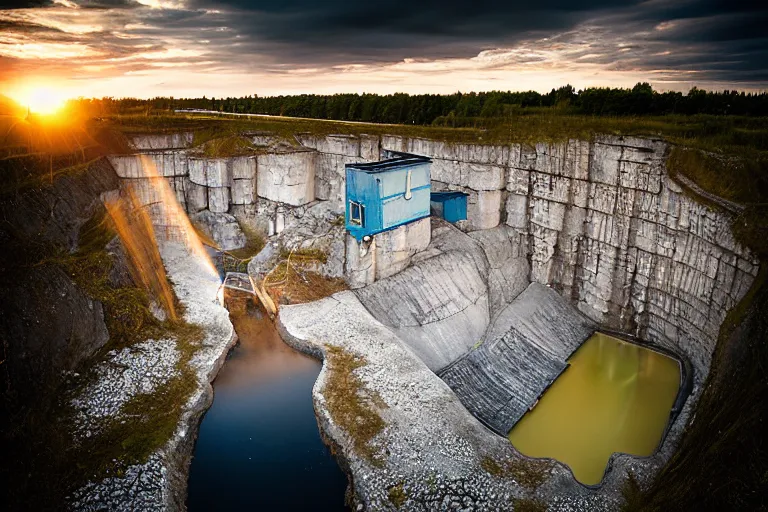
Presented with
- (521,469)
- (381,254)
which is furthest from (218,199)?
(521,469)

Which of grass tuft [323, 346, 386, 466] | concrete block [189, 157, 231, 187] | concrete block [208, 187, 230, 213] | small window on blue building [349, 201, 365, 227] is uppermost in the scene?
concrete block [189, 157, 231, 187]

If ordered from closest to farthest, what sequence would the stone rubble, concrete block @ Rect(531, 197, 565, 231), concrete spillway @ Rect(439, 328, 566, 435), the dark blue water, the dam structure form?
the dark blue water < the dam structure < the stone rubble < concrete spillway @ Rect(439, 328, 566, 435) < concrete block @ Rect(531, 197, 565, 231)

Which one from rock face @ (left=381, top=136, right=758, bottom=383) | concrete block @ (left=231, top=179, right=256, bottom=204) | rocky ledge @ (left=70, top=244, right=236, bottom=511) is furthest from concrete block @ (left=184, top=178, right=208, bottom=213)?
rock face @ (left=381, top=136, right=758, bottom=383)

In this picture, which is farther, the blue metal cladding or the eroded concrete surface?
the blue metal cladding

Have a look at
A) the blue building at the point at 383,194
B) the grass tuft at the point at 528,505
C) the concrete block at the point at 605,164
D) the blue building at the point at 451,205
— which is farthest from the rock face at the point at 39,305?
the concrete block at the point at 605,164

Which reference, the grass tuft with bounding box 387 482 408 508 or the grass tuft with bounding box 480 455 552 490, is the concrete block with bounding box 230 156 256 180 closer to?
the grass tuft with bounding box 387 482 408 508

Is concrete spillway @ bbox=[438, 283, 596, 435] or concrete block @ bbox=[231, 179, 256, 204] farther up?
concrete block @ bbox=[231, 179, 256, 204]

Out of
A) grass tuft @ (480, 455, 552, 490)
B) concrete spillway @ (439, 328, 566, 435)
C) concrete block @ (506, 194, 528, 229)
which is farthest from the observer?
concrete block @ (506, 194, 528, 229)
